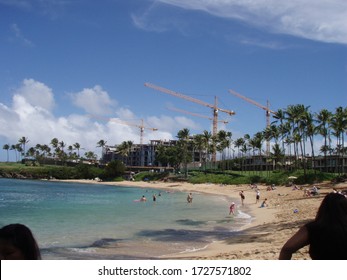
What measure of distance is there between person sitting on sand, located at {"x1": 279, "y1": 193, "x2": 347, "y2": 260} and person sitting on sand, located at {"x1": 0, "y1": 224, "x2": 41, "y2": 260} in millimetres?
2217

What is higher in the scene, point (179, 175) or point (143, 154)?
point (143, 154)

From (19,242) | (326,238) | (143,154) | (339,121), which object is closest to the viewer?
(19,242)

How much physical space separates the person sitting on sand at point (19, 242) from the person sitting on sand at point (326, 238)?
7.27 ft

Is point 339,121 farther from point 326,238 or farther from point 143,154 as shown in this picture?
point 143,154

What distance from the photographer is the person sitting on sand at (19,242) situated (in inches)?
127

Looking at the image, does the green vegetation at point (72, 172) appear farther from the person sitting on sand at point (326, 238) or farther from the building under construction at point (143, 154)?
the person sitting on sand at point (326, 238)

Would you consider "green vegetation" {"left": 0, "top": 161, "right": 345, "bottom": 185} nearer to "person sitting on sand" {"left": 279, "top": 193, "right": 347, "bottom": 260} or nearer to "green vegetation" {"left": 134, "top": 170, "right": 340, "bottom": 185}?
"green vegetation" {"left": 134, "top": 170, "right": 340, "bottom": 185}

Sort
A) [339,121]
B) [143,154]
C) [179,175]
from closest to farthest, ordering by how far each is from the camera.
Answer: [339,121]
[179,175]
[143,154]

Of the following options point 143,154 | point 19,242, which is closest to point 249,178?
point 19,242

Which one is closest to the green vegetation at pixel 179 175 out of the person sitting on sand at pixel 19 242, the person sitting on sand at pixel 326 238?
the person sitting on sand at pixel 326 238

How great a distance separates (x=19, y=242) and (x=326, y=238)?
2684mm

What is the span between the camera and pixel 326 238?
350cm
